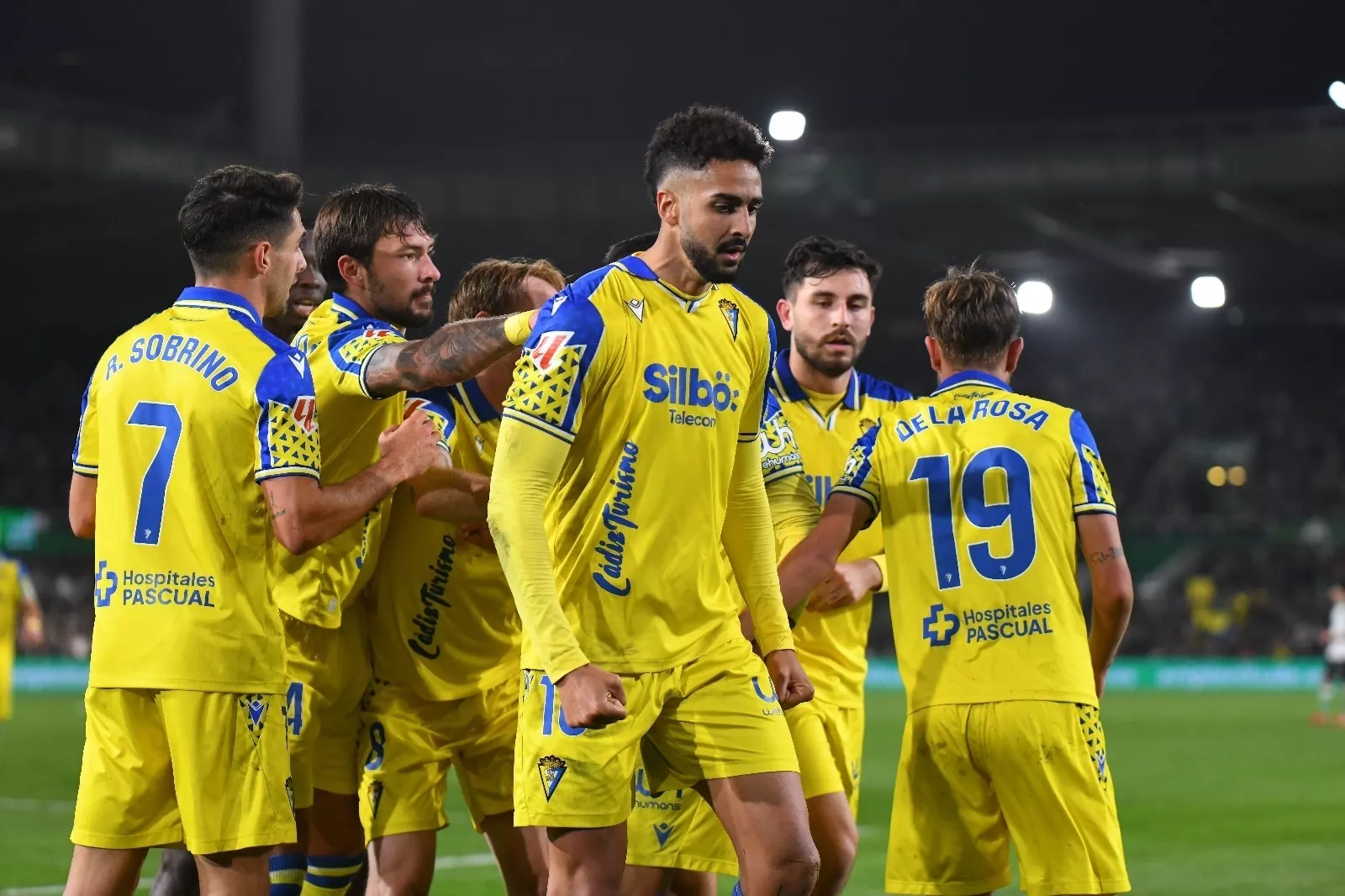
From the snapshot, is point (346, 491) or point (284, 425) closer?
point (284, 425)

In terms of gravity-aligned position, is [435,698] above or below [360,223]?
below

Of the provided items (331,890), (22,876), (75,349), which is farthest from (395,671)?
(75,349)

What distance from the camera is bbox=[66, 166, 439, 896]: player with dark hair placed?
4.41 m

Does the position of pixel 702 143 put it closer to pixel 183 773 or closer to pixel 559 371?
pixel 559 371

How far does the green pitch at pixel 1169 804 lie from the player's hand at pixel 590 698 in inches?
192

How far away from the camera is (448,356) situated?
15.6 feet

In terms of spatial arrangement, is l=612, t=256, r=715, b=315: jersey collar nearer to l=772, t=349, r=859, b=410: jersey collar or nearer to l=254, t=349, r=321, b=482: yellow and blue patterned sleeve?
l=254, t=349, r=321, b=482: yellow and blue patterned sleeve

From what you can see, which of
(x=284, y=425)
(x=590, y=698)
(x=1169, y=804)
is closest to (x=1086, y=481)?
(x=590, y=698)

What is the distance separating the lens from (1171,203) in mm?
27469

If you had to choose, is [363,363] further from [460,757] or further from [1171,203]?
[1171,203]

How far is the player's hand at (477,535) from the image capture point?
5.40 m

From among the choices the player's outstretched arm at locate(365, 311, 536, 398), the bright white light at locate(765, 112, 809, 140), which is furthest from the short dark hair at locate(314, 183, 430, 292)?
the bright white light at locate(765, 112, 809, 140)

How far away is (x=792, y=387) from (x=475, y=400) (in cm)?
140

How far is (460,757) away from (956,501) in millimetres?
1912
